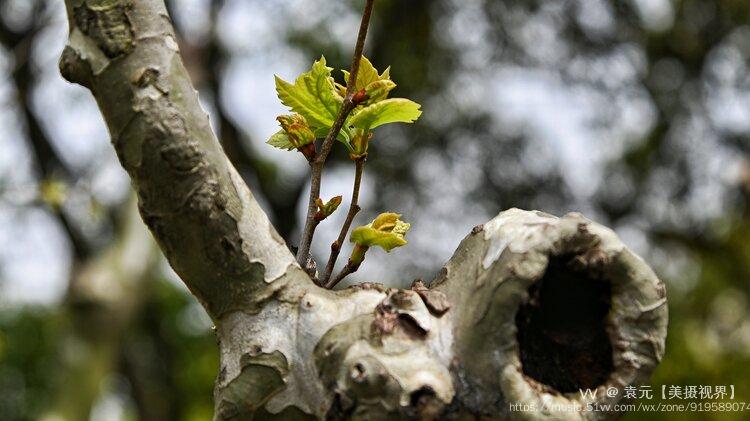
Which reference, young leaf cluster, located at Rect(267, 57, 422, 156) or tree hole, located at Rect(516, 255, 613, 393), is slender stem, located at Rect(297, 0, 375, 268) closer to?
young leaf cluster, located at Rect(267, 57, 422, 156)

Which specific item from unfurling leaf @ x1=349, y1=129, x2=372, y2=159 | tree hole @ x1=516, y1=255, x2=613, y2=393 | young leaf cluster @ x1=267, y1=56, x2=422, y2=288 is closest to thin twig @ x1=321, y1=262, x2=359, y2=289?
young leaf cluster @ x1=267, y1=56, x2=422, y2=288

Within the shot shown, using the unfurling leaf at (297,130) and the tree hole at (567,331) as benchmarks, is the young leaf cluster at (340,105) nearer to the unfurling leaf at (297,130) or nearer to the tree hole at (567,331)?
the unfurling leaf at (297,130)

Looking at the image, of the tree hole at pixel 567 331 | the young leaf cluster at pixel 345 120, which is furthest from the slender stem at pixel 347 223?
the tree hole at pixel 567 331

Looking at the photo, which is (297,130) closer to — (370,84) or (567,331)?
(370,84)

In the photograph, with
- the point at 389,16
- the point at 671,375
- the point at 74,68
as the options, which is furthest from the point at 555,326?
the point at 389,16

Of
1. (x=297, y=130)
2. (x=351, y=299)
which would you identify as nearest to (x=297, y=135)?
(x=297, y=130)

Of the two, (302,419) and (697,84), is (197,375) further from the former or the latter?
(302,419)
